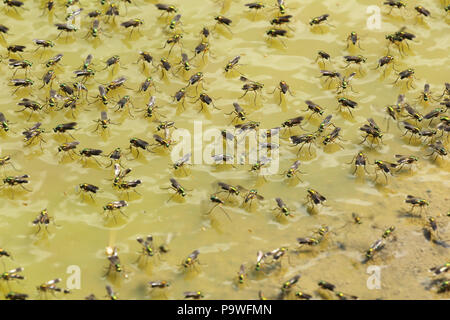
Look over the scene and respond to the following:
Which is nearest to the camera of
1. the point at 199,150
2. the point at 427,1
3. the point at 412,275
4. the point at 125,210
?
the point at 412,275

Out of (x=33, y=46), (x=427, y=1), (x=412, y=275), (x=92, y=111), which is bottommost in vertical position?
(x=412, y=275)

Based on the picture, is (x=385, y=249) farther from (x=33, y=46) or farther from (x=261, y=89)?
(x=33, y=46)

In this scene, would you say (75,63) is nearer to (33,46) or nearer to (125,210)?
(33,46)

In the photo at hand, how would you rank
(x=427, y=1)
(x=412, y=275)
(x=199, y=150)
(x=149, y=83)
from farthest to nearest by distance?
(x=427, y=1), (x=149, y=83), (x=199, y=150), (x=412, y=275)

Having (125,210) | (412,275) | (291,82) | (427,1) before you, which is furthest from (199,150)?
(427,1)

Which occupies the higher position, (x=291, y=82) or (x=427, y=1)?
(x=427, y=1)

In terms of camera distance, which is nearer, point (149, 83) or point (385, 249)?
point (385, 249)

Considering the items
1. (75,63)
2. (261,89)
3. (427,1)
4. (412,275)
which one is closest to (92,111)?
(75,63)
